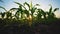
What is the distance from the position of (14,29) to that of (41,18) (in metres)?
1.37

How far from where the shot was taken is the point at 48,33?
476 centimetres

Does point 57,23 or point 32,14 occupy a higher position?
point 32,14

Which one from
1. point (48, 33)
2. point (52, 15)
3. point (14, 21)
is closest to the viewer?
point (48, 33)

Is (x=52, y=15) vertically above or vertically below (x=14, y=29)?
above

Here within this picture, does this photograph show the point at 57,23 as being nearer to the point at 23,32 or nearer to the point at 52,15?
the point at 52,15

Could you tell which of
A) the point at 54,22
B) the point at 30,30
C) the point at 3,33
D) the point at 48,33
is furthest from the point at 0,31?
the point at 54,22

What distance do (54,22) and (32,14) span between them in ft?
3.01

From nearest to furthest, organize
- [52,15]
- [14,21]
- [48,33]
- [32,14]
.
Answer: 1. [48,33]
2. [32,14]
3. [52,15]
4. [14,21]

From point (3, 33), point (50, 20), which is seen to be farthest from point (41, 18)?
point (3, 33)

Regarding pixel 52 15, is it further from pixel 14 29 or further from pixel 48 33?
pixel 14 29

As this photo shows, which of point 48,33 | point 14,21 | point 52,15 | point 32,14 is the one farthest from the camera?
point 14,21

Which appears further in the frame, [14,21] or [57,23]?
[14,21]

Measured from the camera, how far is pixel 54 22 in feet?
18.5

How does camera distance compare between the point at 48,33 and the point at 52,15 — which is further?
the point at 52,15
